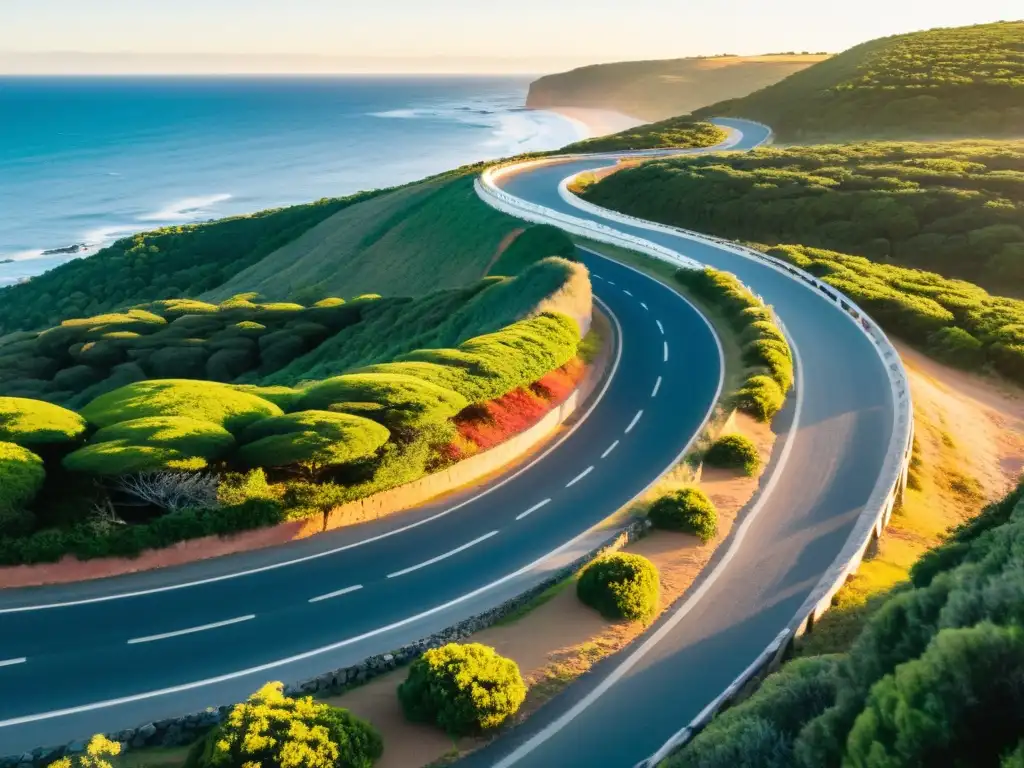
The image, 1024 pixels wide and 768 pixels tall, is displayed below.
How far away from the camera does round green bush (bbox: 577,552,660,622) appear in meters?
15.2

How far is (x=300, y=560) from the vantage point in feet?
57.2

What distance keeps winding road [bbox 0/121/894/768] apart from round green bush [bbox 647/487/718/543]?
64 centimetres

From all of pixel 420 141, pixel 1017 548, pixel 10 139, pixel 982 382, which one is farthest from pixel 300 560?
pixel 10 139

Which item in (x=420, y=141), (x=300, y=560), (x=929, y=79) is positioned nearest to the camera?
(x=300, y=560)

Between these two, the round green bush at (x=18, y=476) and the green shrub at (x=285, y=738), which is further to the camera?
the round green bush at (x=18, y=476)

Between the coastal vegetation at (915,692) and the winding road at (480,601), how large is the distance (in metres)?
2.84

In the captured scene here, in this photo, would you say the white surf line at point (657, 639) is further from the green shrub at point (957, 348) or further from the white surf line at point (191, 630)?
the green shrub at point (957, 348)

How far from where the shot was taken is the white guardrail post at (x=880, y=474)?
13086mm

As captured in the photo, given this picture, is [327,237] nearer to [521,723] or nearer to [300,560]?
[300,560]

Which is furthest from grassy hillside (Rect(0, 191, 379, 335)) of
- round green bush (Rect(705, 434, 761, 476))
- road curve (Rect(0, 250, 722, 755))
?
round green bush (Rect(705, 434, 761, 476))

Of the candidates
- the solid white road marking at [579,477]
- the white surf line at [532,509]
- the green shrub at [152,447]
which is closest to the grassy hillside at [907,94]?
the solid white road marking at [579,477]

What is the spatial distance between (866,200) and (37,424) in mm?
52844

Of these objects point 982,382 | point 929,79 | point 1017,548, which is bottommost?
point 982,382

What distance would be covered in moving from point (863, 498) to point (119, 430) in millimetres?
18181
